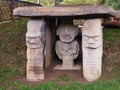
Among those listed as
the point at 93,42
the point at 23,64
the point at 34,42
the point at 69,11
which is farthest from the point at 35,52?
the point at 93,42

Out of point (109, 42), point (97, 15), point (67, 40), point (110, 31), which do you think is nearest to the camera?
point (97, 15)

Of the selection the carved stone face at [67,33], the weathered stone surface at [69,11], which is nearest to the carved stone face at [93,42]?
the weathered stone surface at [69,11]

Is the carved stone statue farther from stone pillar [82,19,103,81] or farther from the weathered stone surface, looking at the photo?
the weathered stone surface

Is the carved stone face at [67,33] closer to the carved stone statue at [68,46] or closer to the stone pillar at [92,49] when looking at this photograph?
the carved stone statue at [68,46]

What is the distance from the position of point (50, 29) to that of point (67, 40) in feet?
1.95

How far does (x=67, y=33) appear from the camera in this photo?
7.54 metres

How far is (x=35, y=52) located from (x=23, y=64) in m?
0.81

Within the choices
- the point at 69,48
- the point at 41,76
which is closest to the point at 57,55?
the point at 69,48

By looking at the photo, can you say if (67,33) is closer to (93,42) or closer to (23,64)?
(93,42)

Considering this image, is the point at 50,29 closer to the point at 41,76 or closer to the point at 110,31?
the point at 41,76

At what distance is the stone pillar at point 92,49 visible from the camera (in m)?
6.96

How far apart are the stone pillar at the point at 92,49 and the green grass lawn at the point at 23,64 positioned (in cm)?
23

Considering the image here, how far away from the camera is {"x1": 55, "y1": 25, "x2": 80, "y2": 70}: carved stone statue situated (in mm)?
7586

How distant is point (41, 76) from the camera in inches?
280
